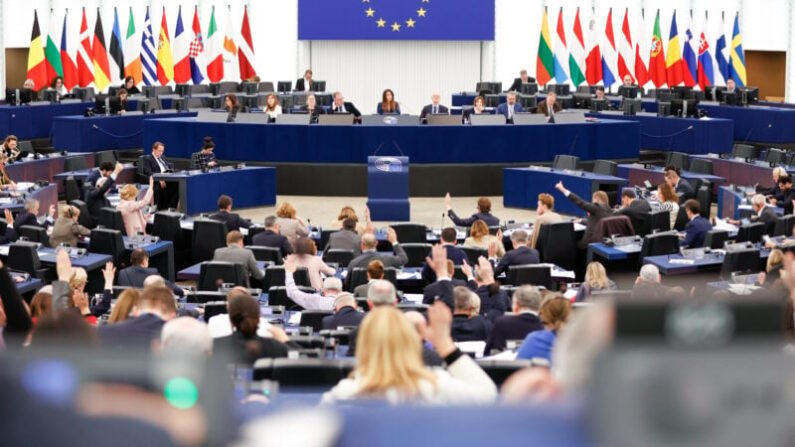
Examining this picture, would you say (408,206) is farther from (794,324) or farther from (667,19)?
(667,19)

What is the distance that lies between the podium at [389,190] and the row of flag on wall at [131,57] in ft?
36.6

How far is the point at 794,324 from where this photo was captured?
713 cm

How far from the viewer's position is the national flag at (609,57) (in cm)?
2884

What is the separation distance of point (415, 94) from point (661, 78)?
7.46 meters

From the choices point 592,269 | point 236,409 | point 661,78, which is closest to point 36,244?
point 592,269

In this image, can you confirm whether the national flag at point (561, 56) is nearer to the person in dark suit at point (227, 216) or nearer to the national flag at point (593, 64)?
the national flag at point (593, 64)

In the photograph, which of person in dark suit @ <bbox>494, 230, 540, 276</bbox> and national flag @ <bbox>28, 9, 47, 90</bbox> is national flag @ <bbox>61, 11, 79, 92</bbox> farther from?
person in dark suit @ <bbox>494, 230, 540, 276</bbox>

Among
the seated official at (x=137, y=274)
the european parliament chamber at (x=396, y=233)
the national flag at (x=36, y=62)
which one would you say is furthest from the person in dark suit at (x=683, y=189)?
the national flag at (x=36, y=62)

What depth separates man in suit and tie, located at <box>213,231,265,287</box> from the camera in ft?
38.3

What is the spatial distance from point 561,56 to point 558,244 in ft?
50.0

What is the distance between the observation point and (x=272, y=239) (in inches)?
518

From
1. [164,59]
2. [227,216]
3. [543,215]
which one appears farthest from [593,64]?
[227,216]

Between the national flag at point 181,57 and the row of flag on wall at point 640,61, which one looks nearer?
the row of flag on wall at point 640,61

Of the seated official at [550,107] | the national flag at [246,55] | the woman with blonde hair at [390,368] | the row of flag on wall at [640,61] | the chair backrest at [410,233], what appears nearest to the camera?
the woman with blonde hair at [390,368]
